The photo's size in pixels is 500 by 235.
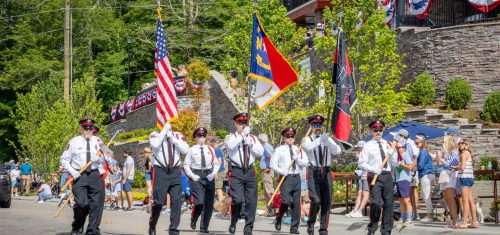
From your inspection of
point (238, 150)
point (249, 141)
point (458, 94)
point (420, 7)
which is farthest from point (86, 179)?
point (420, 7)

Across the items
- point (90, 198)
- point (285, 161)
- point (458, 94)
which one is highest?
point (458, 94)

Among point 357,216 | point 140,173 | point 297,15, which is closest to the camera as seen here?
point 357,216

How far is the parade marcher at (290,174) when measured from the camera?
17.9 m

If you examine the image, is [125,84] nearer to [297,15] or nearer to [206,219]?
[297,15]

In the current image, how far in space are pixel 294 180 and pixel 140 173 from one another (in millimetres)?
25317

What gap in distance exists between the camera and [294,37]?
3291 centimetres

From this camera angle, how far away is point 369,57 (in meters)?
28.4

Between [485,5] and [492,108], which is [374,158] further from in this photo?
[485,5]

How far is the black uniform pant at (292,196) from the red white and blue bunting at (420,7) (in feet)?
55.3

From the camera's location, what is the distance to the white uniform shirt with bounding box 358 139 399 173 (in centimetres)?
1602

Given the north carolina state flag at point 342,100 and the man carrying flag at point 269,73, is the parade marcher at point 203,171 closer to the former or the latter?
the man carrying flag at point 269,73

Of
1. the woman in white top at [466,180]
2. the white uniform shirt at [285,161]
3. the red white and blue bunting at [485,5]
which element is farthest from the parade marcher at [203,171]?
the red white and blue bunting at [485,5]

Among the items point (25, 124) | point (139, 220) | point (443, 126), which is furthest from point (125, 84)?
point (139, 220)

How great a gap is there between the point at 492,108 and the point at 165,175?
50.2ft
